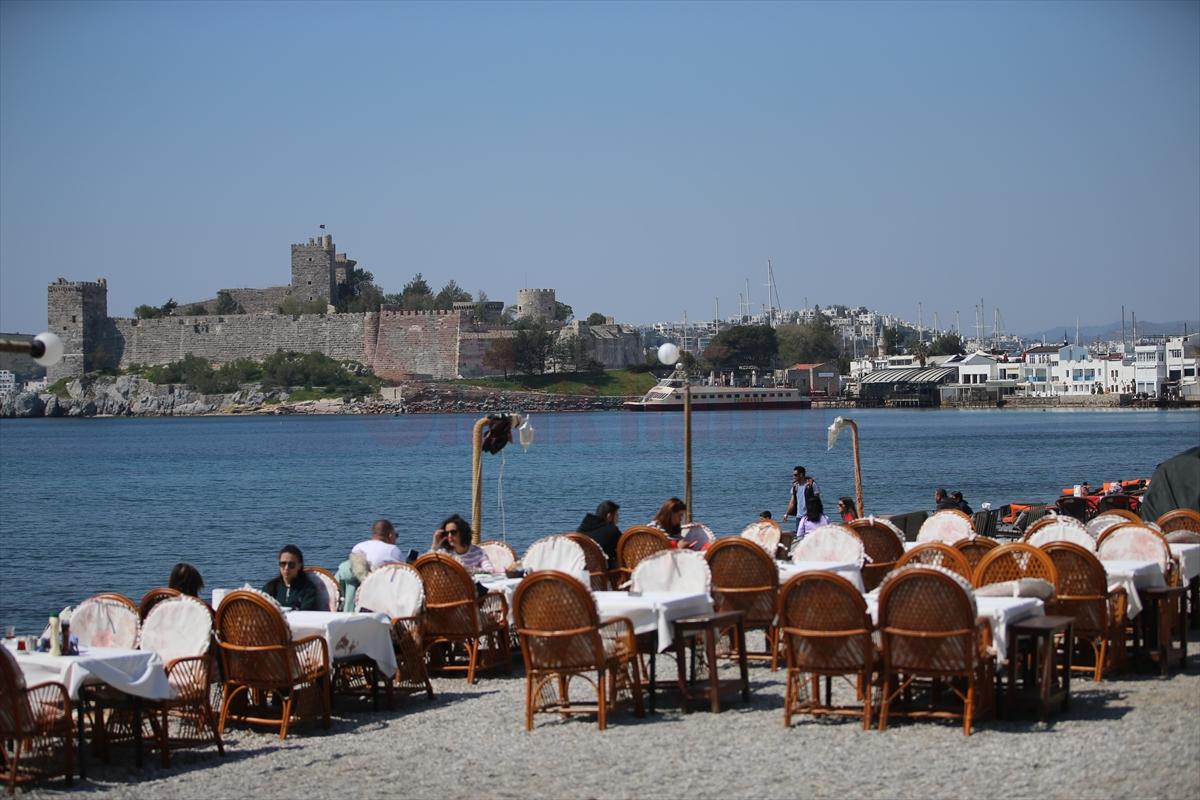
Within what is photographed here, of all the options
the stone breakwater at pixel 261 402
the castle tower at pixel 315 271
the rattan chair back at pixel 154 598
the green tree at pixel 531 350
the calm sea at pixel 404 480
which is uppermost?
the castle tower at pixel 315 271

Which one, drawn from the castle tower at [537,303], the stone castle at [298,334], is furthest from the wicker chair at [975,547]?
the castle tower at [537,303]

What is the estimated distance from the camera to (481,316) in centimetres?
12119

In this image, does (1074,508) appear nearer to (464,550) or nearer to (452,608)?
(464,550)

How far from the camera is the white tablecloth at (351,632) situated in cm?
661

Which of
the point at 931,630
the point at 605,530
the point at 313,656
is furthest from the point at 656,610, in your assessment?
the point at 605,530

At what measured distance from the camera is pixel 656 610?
6504 millimetres

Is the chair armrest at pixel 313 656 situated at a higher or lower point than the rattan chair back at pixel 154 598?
lower

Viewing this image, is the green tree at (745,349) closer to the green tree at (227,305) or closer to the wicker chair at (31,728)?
the green tree at (227,305)

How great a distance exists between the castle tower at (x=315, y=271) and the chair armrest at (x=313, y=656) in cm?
11276

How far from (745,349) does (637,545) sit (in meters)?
131

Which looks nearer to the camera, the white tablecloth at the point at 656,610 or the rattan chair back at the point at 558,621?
the rattan chair back at the point at 558,621

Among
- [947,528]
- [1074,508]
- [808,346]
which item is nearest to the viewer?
[947,528]

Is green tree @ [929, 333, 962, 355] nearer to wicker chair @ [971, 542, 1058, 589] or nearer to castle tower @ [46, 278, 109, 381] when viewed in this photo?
castle tower @ [46, 278, 109, 381]

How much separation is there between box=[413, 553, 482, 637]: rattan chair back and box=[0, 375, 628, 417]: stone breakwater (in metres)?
99.4
